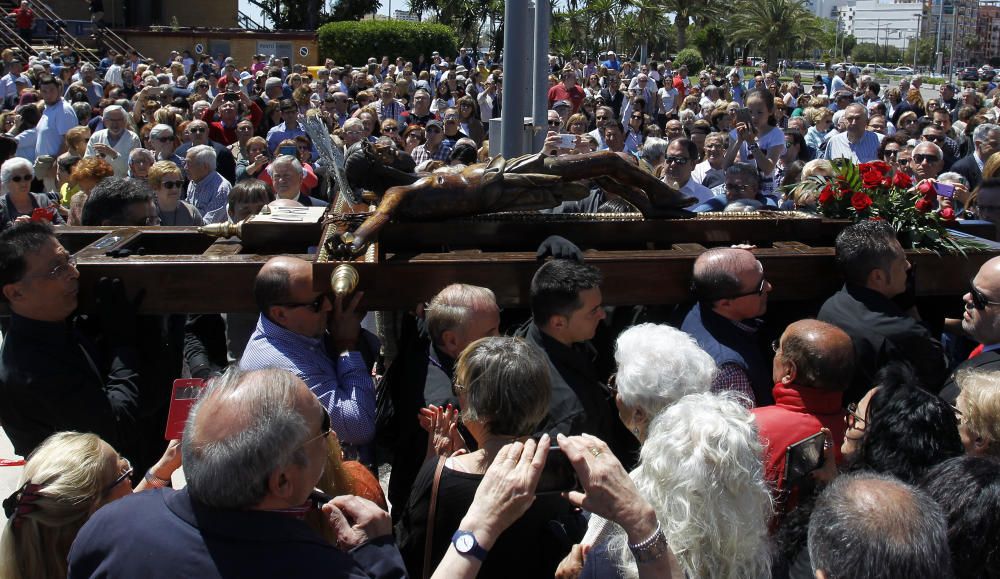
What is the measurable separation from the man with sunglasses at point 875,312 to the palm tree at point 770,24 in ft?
149

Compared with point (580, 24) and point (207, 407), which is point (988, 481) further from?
point (580, 24)

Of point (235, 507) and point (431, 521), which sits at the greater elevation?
point (235, 507)

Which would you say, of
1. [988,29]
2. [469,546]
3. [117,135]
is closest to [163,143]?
[117,135]

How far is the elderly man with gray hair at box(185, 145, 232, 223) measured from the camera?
→ 672 cm

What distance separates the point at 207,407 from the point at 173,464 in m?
0.82

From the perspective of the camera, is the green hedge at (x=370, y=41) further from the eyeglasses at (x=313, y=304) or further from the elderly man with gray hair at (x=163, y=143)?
the eyeglasses at (x=313, y=304)

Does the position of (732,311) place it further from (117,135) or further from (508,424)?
(117,135)

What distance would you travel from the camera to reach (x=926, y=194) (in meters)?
4.28

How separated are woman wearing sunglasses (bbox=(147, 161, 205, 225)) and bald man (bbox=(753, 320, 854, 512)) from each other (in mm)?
4159

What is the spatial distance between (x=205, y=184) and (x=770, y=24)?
44.7 m

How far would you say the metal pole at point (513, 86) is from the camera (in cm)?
586

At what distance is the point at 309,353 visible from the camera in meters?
3.34

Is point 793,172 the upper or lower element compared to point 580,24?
lower

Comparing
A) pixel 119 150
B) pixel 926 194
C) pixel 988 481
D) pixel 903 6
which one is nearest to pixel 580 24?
pixel 119 150
